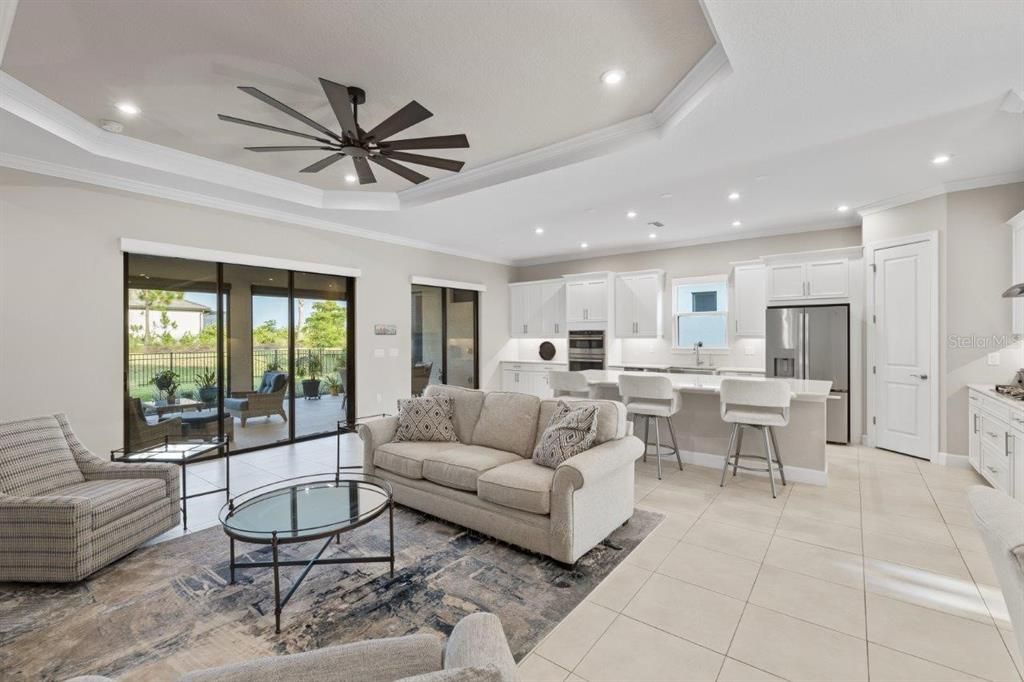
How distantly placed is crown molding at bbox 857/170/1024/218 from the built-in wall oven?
3.91 metres

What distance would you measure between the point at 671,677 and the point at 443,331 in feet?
21.3

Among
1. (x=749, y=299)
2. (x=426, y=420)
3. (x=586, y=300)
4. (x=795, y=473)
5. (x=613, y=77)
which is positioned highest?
(x=613, y=77)

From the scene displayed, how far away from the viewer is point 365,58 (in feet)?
8.59

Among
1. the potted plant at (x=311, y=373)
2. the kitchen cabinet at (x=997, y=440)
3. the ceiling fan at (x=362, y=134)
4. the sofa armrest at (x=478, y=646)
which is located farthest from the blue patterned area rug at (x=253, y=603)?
the potted plant at (x=311, y=373)

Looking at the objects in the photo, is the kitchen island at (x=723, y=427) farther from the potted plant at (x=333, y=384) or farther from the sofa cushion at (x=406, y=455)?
the potted plant at (x=333, y=384)

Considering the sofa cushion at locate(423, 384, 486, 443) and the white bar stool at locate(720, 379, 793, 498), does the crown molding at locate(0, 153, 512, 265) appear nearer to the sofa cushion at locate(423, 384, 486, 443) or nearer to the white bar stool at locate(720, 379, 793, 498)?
the sofa cushion at locate(423, 384, 486, 443)

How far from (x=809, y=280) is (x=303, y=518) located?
6.10 m

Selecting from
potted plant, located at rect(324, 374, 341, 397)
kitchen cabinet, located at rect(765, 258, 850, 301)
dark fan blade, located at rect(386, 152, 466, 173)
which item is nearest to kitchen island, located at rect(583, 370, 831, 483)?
kitchen cabinet, located at rect(765, 258, 850, 301)

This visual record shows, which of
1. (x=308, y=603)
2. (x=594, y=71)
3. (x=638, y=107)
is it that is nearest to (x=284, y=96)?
(x=594, y=71)

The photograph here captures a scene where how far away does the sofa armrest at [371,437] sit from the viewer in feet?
12.1

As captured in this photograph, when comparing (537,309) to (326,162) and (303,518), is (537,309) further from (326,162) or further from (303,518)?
(303,518)

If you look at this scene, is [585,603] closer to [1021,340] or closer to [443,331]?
[1021,340]

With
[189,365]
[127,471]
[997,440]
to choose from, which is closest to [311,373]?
[189,365]

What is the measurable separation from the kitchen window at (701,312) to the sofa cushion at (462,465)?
15.5ft
